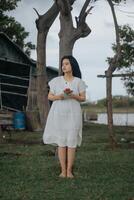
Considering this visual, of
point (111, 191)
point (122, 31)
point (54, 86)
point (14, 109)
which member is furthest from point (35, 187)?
point (122, 31)

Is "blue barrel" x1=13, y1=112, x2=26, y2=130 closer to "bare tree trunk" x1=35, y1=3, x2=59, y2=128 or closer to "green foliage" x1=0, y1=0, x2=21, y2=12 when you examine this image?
"green foliage" x1=0, y1=0, x2=21, y2=12

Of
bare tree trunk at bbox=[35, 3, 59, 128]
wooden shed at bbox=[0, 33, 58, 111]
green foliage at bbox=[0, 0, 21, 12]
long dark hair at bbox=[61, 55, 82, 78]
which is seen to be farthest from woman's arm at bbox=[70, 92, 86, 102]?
green foliage at bbox=[0, 0, 21, 12]

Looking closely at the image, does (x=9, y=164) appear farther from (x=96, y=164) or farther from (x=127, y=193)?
(x=127, y=193)

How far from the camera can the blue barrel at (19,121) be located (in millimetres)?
21959

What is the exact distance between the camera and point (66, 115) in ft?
27.1

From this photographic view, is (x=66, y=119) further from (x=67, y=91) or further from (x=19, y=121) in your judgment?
(x=19, y=121)

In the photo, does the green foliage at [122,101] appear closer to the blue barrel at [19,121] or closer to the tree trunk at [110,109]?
the blue barrel at [19,121]

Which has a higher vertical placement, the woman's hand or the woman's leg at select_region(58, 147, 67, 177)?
the woman's hand

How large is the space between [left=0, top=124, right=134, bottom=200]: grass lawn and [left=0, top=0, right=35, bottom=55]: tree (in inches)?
574

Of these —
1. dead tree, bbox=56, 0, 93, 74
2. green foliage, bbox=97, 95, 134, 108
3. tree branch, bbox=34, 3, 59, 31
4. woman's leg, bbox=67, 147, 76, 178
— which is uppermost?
tree branch, bbox=34, 3, 59, 31

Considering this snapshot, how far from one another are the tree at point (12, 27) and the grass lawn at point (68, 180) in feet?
47.9

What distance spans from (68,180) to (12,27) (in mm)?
20438

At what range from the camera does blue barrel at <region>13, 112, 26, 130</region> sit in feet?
72.0

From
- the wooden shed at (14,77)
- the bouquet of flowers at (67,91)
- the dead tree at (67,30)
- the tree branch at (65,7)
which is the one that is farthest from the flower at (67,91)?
the wooden shed at (14,77)
